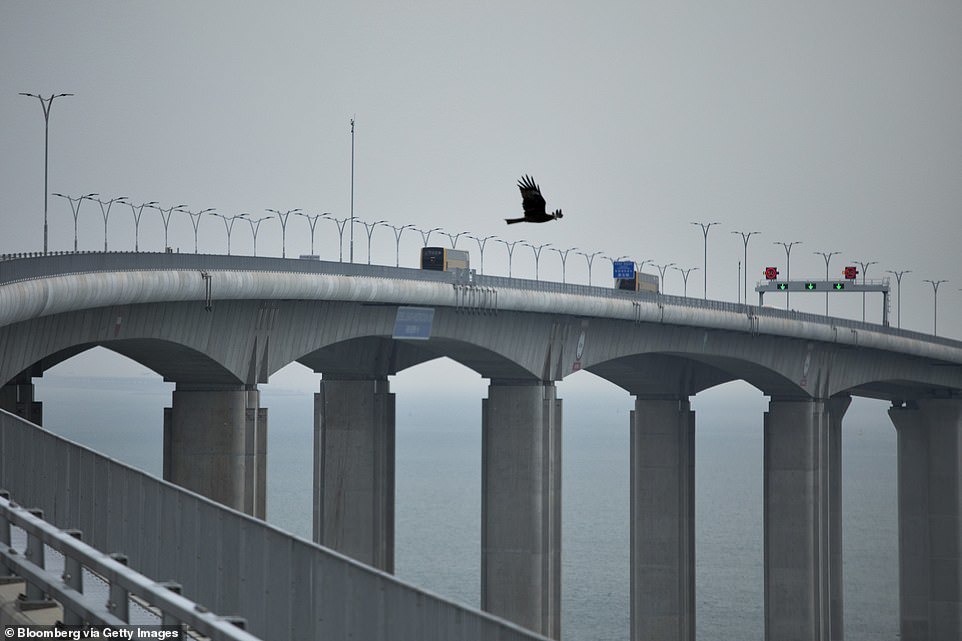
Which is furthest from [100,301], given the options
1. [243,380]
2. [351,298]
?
[351,298]

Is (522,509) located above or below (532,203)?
below

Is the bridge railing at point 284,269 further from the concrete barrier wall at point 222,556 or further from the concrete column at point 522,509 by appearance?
the concrete barrier wall at point 222,556

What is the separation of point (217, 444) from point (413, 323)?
415 inches

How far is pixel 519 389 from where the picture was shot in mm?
65125

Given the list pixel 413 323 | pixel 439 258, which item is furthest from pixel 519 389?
pixel 413 323

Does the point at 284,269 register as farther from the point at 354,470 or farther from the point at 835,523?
the point at 835,523

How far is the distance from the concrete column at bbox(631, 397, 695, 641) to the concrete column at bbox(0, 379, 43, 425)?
45.1 m

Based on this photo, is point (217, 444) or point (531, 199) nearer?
point (531, 199)

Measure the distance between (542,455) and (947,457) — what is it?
149ft

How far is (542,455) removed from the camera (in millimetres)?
64375

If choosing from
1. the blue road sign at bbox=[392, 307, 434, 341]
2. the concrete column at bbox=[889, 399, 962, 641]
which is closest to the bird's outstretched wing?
the blue road sign at bbox=[392, 307, 434, 341]

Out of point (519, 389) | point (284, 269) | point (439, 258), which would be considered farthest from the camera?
point (519, 389)

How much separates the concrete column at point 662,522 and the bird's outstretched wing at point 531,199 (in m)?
54.9

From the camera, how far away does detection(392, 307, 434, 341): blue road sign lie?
181 ft
